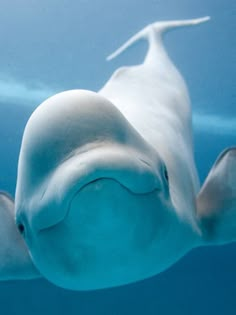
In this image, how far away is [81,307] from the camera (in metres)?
Result: 12.1

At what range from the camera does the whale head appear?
7.77 feet

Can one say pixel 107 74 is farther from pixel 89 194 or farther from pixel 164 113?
pixel 89 194

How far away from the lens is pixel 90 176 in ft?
7.49

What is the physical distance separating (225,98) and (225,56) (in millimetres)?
1990

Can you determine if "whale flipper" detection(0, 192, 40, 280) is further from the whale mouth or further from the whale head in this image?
the whale mouth

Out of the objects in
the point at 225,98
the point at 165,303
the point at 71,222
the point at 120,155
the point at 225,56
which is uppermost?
the point at 120,155

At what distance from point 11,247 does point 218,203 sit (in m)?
1.77

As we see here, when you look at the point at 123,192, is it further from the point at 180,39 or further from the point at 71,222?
the point at 180,39

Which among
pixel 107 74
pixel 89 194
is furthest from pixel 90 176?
pixel 107 74

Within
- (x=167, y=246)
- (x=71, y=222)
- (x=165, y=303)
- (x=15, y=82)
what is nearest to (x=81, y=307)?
(x=165, y=303)

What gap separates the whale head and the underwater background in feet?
26.3

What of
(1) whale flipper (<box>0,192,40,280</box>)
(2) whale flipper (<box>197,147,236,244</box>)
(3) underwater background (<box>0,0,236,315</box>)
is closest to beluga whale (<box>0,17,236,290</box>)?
(2) whale flipper (<box>197,147,236,244</box>)

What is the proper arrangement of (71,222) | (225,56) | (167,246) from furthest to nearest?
1. (225,56)
2. (167,246)
3. (71,222)

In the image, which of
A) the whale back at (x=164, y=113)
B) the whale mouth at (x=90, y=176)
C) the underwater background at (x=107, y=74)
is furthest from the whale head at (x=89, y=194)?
the underwater background at (x=107, y=74)
